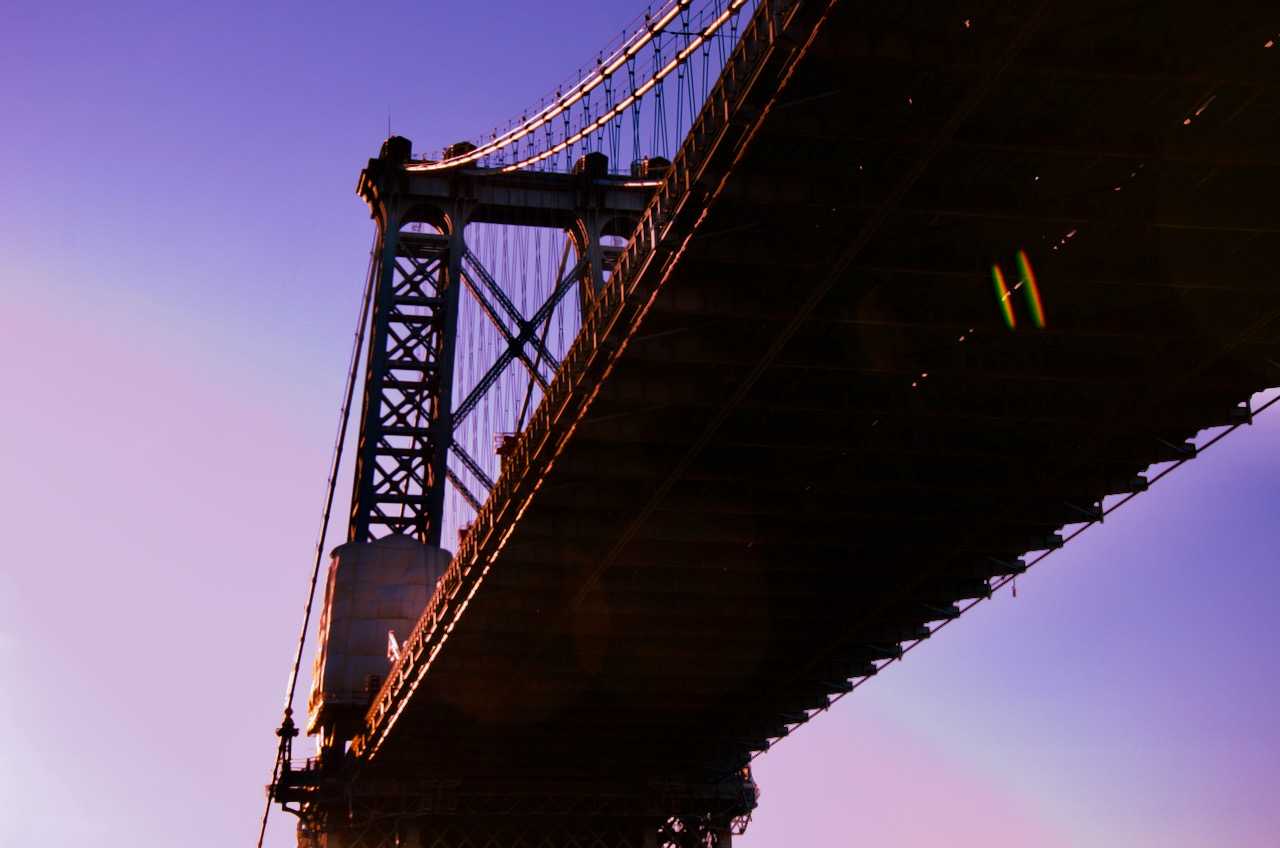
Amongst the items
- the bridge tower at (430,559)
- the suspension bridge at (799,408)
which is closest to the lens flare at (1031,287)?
the suspension bridge at (799,408)

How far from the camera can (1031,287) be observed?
3156cm

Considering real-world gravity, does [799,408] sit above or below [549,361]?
below

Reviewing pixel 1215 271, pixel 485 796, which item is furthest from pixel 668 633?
pixel 1215 271

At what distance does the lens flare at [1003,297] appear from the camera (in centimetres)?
3138

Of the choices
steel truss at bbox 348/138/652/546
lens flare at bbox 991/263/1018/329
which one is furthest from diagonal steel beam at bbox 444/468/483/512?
lens flare at bbox 991/263/1018/329

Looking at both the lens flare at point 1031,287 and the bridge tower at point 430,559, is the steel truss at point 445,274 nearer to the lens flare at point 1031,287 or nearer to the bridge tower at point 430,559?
the bridge tower at point 430,559

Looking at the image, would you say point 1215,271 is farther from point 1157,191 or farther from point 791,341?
point 791,341

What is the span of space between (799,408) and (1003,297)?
19.4 feet

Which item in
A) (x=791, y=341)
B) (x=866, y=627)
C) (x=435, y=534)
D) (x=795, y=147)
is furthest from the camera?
(x=435, y=534)

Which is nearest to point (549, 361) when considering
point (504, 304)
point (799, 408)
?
point (504, 304)

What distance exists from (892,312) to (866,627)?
2006 centimetres

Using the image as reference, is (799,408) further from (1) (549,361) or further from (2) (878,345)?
(1) (549,361)

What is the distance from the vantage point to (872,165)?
→ 28.4 metres

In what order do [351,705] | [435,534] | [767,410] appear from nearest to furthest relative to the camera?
[767,410], [351,705], [435,534]
